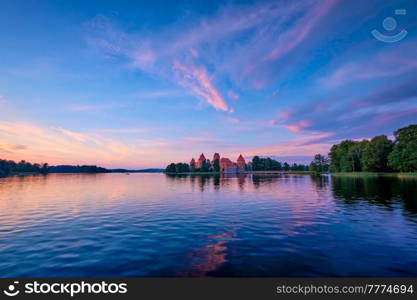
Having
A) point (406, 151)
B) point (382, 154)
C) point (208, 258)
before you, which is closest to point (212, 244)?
point (208, 258)

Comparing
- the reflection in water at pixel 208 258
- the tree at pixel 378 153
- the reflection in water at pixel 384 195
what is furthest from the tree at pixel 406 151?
the reflection in water at pixel 208 258

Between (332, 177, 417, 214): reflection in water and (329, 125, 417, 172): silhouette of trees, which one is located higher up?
(329, 125, 417, 172): silhouette of trees

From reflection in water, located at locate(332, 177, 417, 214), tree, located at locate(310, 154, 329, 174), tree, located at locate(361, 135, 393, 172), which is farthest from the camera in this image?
tree, located at locate(310, 154, 329, 174)

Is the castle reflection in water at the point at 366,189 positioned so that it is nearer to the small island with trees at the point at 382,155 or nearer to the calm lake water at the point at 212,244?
the calm lake water at the point at 212,244

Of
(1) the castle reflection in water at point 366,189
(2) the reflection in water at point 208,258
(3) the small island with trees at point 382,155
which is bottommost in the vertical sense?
(1) the castle reflection in water at point 366,189

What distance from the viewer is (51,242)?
15.4 metres

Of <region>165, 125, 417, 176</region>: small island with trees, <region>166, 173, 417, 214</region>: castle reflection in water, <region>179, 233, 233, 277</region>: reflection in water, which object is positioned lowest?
<region>166, 173, 417, 214</region>: castle reflection in water

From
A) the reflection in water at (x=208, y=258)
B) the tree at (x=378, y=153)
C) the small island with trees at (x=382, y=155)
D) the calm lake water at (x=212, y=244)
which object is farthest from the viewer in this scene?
the tree at (x=378, y=153)

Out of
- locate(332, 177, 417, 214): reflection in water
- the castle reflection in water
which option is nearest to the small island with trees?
the castle reflection in water

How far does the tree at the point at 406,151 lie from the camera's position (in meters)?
88.5

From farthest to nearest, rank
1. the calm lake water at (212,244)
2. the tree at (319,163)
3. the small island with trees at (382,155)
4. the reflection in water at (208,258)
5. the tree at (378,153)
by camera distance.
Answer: the tree at (319,163)
the tree at (378,153)
the small island with trees at (382,155)
the calm lake water at (212,244)
the reflection in water at (208,258)

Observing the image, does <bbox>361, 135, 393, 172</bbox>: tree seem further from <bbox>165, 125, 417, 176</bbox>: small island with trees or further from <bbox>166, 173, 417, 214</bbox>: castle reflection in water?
<bbox>166, 173, 417, 214</bbox>: castle reflection in water

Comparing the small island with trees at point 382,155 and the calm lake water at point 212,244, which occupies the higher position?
the small island with trees at point 382,155

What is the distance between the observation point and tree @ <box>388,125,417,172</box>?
88500mm
